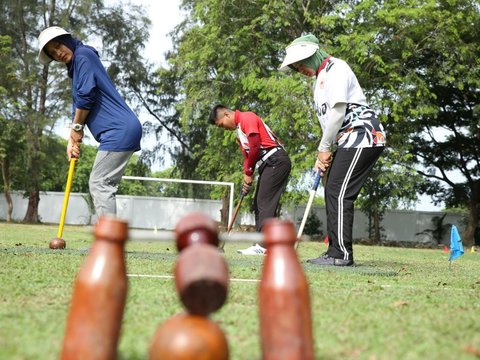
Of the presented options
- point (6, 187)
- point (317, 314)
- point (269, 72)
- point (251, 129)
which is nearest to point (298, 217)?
point (269, 72)

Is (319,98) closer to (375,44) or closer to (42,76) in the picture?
(375,44)

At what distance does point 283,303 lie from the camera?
182cm

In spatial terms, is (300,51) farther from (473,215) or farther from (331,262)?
(473,215)

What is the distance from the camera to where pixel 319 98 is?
20.9ft

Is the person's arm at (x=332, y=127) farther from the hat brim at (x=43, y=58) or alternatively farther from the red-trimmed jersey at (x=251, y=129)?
the hat brim at (x=43, y=58)

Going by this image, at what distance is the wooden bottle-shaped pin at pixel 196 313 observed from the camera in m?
1.69

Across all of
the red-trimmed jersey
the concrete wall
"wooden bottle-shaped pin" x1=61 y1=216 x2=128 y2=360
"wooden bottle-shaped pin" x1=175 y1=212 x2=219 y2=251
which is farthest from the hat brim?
the concrete wall

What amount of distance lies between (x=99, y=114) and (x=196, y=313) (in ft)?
15.5

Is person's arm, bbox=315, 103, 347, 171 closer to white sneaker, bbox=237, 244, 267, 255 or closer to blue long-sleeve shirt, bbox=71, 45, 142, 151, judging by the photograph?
blue long-sleeve shirt, bbox=71, 45, 142, 151

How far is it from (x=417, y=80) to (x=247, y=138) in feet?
57.3

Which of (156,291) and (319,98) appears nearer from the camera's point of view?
(156,291)

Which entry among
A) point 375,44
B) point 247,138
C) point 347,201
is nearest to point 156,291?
point 347,201

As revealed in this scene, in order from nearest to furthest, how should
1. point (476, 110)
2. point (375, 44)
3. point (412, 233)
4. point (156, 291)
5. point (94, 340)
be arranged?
point (94, 340) → point (156, 291) → point (375, 44) → point (476, 110) → point (412, 233)

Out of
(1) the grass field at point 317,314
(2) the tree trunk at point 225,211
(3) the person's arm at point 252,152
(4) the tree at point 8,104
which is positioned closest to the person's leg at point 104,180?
(1) the grass field at point 317,314
